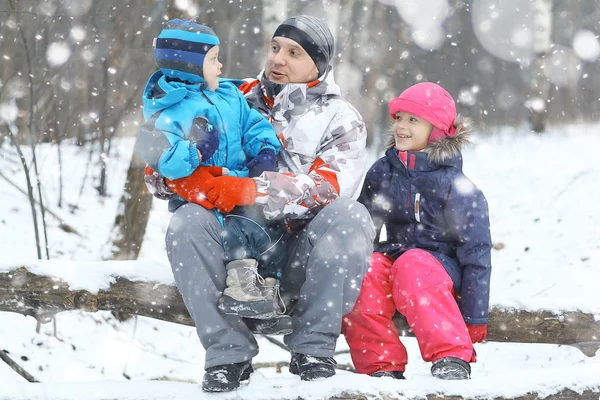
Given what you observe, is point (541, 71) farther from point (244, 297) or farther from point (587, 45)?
point (244, 297)

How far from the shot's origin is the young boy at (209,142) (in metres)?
2.53

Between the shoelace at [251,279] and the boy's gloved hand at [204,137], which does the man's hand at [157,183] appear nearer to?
the boy's gloved hand at [204,137]

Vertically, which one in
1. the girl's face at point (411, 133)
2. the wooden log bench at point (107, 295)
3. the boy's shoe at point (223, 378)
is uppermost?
the girl's face at point (411, 133)

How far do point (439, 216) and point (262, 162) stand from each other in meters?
0.95

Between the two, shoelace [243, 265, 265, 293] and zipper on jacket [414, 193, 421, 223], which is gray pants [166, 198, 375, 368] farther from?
zipper on jacket [414, 193, 421, 223]

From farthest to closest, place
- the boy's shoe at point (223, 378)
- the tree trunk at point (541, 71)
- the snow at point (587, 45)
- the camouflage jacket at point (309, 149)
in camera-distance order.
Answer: the snow at point (587, 45) < the tree trunk at point (541, 71) < the camouflage jacket at point (309, 149) < the boy's shoe at point (223, 378)

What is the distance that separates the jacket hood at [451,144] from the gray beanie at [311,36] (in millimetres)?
694

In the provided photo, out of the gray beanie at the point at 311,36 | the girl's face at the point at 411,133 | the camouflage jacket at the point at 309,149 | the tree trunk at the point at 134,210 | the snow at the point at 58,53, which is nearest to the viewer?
the camouflage jacket at the point at 309,149

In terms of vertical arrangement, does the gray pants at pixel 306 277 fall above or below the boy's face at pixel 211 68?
below

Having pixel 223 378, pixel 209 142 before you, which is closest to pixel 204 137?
pixel 209 142

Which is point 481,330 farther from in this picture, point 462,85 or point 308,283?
point 462,85

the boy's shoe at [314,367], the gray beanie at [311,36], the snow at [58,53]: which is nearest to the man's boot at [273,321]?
the boy's shoe at [314,367]

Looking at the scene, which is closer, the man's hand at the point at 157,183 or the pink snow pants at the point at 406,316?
the pink snow pants at the point at 406,316

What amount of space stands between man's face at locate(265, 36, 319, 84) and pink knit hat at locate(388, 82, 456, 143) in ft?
1.67
